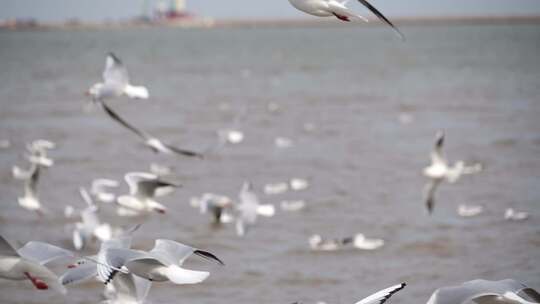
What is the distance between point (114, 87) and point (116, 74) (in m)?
0.14

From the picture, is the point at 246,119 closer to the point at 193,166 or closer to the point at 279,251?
the point at 193,166

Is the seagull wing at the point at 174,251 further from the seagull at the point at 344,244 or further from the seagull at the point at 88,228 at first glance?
the seagull at the point at 344,244

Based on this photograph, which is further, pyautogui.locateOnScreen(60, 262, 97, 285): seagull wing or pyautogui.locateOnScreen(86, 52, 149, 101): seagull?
pyautogui.locateOnScreen(86, 52, 149, 101): seagull

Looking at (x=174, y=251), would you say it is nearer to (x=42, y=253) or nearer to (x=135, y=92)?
(x=42, y=253)

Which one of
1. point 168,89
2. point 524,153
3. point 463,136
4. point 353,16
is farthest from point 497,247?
point 168,89

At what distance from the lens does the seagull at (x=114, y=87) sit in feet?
24.8

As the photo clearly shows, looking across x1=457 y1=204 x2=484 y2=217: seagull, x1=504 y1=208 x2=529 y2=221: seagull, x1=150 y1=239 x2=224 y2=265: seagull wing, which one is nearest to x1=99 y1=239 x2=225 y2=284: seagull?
x1=150 y1=239 x2=224 y2=265: seagull wing

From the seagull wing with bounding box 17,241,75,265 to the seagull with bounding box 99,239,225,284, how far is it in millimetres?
314

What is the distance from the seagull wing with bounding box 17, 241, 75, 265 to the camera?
6.00m

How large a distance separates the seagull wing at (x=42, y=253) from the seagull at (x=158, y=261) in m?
0.31

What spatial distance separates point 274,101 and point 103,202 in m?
13.0

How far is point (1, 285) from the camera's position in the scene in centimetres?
895

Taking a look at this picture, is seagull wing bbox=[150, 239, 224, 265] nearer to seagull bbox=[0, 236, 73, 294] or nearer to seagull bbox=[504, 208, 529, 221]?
seagull bbox=[0, 236, 73, 294]

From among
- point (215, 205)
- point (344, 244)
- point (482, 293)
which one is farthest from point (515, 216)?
point (482, 293)
